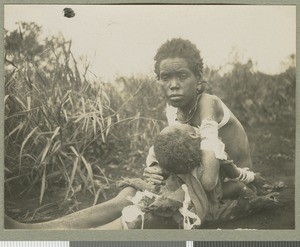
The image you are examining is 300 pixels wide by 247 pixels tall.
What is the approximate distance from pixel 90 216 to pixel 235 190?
1.91 ft

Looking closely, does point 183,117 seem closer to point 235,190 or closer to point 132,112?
point 132,112

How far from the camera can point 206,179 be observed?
235 cm

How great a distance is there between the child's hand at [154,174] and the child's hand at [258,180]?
37 cm

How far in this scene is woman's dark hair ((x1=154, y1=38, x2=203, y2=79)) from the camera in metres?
2.36

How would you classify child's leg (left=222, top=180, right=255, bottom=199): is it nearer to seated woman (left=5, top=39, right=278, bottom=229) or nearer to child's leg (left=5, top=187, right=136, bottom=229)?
seated woman (left=5, top=39, right=278, bottom=229)

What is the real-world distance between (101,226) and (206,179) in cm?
46

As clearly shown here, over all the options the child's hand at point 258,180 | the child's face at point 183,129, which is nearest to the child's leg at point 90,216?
the child's face at point 183,129

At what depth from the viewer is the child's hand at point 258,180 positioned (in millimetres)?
2393

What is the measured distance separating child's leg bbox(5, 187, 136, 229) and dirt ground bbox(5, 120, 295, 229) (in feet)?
0.07

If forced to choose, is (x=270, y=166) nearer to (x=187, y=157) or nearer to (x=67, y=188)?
(x=187, y=157)

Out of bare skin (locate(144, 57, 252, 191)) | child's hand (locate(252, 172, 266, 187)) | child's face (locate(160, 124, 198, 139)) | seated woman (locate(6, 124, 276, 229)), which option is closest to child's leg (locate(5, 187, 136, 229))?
seated woman (locate(6, 124, 276, 229))

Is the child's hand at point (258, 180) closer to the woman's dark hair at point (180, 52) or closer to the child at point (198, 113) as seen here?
the child at point (198, 113)
